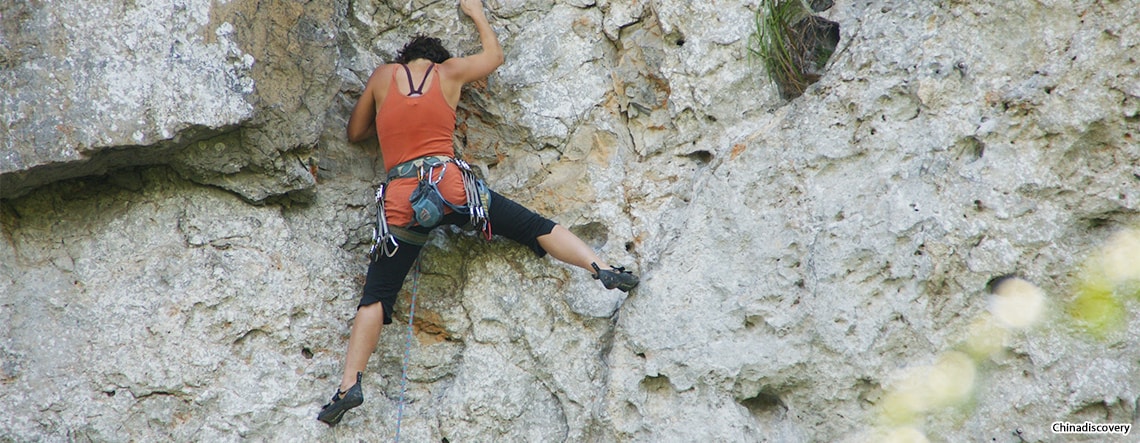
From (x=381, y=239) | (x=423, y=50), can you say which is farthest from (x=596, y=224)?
(x=423, y=50)

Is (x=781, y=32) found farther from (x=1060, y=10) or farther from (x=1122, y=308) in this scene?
(x=1122, y=308)

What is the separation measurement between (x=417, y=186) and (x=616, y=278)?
1022 mm

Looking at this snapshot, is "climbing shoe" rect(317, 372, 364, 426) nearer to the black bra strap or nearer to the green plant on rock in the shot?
the black bra strap

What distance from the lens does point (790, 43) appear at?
4359mm

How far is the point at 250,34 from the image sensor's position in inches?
160

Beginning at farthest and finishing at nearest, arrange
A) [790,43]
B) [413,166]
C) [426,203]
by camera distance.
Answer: [790,43], [413,166], [426,203]

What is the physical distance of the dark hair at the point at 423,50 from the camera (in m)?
4.38

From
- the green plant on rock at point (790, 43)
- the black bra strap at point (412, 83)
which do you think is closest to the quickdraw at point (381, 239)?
the black bra strap at point (412, 83)

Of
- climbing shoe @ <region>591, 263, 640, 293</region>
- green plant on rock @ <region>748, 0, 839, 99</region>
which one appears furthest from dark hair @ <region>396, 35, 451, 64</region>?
green plant on rock @ <region>748, 0, 839, 99</region>

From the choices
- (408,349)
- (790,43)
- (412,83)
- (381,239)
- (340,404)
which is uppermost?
(412,83)

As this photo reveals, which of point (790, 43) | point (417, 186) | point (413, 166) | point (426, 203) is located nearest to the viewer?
point (426, 203)

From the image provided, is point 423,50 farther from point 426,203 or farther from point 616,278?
point 616,278

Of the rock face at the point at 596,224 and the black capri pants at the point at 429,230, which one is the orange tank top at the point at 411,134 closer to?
the black capri pants at the point at 429,230

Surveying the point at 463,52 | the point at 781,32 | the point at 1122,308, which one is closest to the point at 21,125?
the point at 463,52
